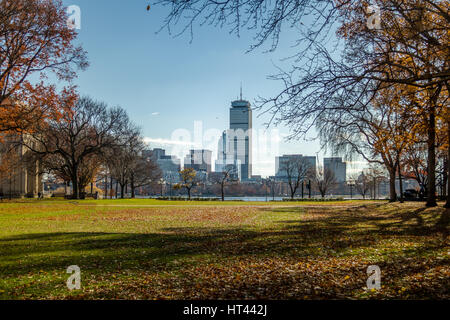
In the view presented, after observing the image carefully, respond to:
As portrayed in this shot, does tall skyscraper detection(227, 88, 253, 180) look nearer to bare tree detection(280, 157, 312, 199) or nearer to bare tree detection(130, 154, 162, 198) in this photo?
bare tree detection(280, 157, 312, 199)

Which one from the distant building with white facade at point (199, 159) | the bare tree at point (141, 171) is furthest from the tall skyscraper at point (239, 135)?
the distant building with white facade at point (199, 159)

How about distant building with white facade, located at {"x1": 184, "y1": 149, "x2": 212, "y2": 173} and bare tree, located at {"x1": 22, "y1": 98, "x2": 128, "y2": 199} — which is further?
distant building with white facade, located at {"x1": 184, "y1": 149, "x2": 212, "y2": 173}

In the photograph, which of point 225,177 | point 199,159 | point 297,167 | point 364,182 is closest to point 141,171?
point 225,177

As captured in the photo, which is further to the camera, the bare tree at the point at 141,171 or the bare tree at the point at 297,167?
the bare tree at the point at 297,167

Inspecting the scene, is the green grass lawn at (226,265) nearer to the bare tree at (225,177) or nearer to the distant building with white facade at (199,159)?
the bare tree at (225,177)

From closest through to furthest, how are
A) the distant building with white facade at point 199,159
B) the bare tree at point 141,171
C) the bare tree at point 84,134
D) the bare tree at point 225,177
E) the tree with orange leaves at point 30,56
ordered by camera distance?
the tree with orange leaves at point 30,56 < the bare tree at point 84,134 < the bare tree at point 225,177 < the bare tree at point 141,171 < the distant building with white facade at point 199,159

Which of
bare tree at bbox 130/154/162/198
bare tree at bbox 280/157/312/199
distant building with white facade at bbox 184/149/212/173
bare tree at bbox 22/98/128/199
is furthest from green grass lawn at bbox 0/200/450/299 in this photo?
distant building with white facade at bbox 184/149/212/173

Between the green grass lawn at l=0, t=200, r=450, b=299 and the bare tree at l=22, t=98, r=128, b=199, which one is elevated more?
the bare tree at l=22, t=98, r=128, b=199

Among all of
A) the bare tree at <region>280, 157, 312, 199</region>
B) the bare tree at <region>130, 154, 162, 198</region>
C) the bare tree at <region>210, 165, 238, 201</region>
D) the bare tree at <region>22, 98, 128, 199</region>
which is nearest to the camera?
the bare tree at <region>22, 98, 128, 199</region>

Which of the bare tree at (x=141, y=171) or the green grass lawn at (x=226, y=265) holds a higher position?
the bare tree at (x=141, y=171)

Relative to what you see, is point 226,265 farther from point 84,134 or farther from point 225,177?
point 225,177

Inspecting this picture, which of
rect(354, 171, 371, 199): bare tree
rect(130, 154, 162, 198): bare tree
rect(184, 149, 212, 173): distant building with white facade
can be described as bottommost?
rect(354, 171, 371, 199): bare tree
